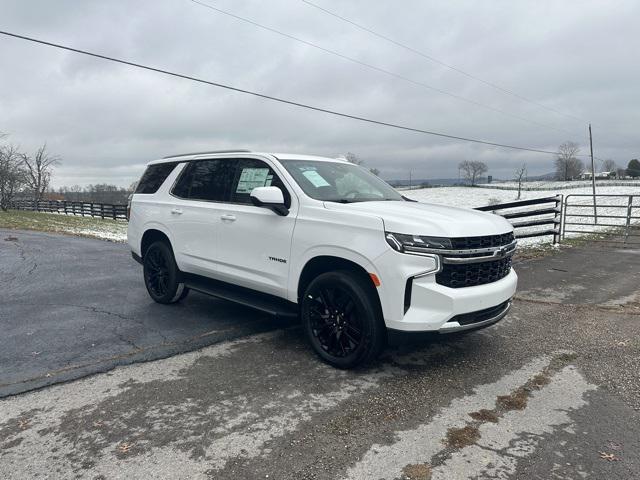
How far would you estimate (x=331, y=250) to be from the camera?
3.99m

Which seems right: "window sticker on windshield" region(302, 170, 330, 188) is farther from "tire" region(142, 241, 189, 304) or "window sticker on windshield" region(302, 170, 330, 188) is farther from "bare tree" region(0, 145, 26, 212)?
"bare tree" region(0, 145, 26, 212)

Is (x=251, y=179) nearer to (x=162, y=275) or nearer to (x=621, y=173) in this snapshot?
(x=162, y=275)

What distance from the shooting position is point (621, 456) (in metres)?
2.76

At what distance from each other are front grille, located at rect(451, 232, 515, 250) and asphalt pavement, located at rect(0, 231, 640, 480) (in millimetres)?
775

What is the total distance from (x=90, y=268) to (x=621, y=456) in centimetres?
900

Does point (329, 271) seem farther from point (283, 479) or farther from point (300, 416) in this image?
point (283, 479)

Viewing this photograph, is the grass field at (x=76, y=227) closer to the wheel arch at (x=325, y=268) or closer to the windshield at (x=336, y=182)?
the windshield at (x=336, y=182)

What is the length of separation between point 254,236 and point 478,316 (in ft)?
7.43

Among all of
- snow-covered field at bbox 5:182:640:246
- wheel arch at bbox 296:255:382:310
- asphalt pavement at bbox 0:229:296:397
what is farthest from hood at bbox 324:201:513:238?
asphalt pavement at bbox 0:229:296:397

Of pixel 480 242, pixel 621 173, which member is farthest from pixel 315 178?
pixel 621 173

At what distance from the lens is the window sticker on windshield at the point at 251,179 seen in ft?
15.8

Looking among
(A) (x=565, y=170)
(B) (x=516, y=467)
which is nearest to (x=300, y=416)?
(B) (x=516, y=467)

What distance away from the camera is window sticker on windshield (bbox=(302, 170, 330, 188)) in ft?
15.1

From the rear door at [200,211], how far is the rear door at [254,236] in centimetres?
13
